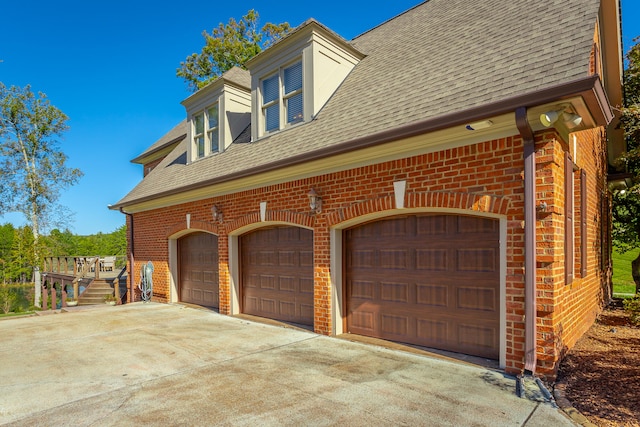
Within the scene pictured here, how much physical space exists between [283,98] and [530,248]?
6475 mm

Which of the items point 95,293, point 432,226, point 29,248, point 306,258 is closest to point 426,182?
point 432,226

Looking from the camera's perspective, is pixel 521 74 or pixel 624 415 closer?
pixel 624 415

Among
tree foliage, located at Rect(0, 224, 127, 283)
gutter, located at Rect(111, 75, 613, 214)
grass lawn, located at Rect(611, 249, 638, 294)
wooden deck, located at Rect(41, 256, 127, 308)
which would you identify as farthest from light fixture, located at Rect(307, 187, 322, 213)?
tree foliage, located at Rect(0, 224, 127, 283)

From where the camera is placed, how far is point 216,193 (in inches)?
392

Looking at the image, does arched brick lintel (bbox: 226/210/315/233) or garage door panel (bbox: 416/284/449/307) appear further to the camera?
arched brick lintel (bbox: 226/210/315/233)

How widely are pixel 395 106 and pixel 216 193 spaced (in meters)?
5.40

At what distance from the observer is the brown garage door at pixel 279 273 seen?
8.16 meters

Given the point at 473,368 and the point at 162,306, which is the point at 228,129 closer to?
the point at 162,306

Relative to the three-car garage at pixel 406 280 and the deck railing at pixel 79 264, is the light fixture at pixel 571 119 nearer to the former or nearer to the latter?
the three-car garage at pixel 406 280

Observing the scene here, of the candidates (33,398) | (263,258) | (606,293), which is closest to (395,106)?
(263,258)

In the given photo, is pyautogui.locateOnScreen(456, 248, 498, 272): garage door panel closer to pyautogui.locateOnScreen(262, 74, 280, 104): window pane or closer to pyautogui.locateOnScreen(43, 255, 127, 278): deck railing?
pyautogui.locateOnScreen(262, 74, 280, 104): window pane

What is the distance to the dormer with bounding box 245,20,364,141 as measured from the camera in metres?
8.48

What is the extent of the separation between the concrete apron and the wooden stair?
31.9 ft

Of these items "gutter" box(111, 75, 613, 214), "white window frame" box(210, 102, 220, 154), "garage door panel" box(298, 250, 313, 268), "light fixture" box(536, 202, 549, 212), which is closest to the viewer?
"gutter" box(111, 75, 613, 214)
